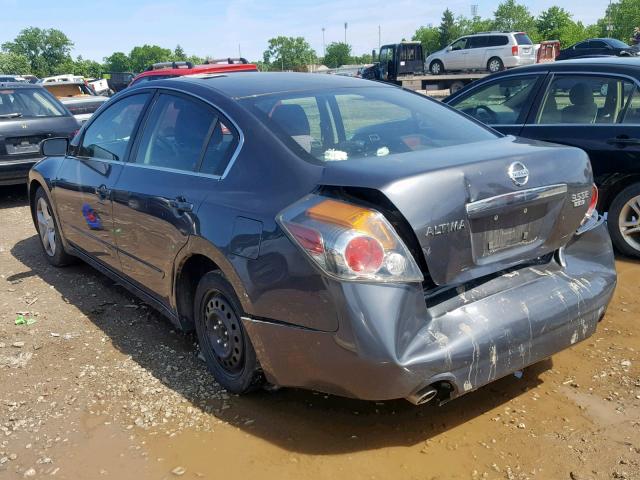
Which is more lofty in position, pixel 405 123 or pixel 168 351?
pixel 405 123

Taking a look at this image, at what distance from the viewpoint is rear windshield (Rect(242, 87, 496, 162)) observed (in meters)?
Answer: 3.06

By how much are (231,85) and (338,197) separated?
1.31m

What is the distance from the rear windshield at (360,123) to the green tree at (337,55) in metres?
125

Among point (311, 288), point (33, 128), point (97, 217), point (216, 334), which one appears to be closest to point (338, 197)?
point (311, 288)

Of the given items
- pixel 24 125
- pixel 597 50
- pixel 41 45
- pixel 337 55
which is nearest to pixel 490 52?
→ pixel 597 50

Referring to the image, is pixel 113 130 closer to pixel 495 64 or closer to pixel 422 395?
pixel 422 395

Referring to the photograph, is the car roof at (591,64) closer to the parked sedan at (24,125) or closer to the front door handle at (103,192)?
the front door handle at (103,192)

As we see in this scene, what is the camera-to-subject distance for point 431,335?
2.53 meters

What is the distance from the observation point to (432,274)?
102 inches

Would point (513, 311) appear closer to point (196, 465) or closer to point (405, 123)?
point (405, 123)

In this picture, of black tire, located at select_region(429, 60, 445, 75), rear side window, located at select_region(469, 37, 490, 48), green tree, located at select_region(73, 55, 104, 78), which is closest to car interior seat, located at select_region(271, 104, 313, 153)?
rear side window, located at select_region(469, 37, 490, 48)

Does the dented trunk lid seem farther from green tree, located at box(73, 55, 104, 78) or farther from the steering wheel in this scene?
green tree, located at box(73, 55, 104, 78)

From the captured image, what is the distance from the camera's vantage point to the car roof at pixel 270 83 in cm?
344

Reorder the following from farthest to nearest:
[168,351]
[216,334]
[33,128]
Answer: [33,128]
[168,351]
[216,334]
